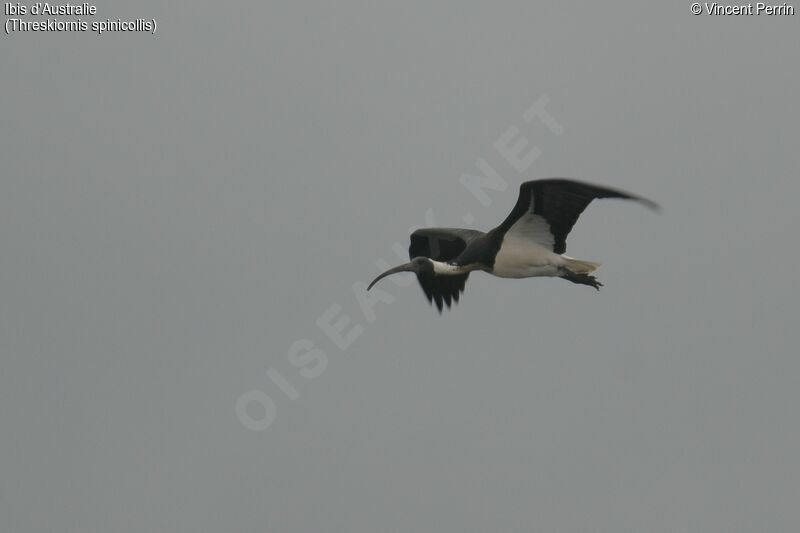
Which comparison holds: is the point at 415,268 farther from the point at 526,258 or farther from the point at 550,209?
the point at 550,209

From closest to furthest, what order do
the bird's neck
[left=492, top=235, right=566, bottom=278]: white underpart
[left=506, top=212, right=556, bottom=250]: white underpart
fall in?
[left=506, top=212, right=556, bottom=250]: white underpart < [left=492, top=235, right=566, bottom=278]: white underpart < the bird's neck

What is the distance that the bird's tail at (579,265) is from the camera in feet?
114

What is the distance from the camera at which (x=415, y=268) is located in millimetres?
37812

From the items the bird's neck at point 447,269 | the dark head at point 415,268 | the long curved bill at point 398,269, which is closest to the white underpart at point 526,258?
the bird's neck at point 447,269

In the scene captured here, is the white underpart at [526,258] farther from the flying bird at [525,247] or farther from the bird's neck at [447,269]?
the bird's neck at [447,269]

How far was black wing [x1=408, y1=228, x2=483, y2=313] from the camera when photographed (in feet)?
126

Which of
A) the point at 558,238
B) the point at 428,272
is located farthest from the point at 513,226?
the point at 428,272

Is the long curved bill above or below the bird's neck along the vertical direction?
above

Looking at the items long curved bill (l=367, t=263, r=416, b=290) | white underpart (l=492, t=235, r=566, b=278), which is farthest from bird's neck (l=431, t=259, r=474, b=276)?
white underpart (l=492, t=235, r=566, b=278)

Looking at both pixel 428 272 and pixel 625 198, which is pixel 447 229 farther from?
pixel 625 198

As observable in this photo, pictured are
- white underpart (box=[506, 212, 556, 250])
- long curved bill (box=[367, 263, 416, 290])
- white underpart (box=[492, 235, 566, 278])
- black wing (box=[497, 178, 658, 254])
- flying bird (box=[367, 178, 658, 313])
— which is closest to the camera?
black wing (box=[497, 178, 658, 254])

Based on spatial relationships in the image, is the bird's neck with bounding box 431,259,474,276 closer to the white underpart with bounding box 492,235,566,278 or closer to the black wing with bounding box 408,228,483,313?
the black wing with bounding box 408,228,483,313

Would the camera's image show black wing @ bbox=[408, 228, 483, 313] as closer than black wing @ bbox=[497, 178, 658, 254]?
No

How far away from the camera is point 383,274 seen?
37.7 m
